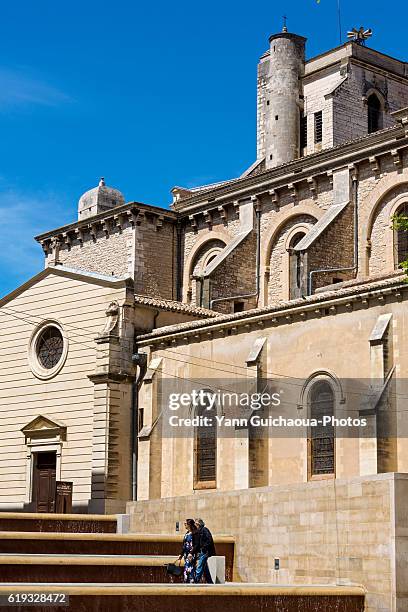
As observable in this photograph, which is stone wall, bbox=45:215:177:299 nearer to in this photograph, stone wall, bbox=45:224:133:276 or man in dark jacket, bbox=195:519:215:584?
stone wall, bbox=45:224:133:276

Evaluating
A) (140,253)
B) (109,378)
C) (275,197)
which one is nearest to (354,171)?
(275,197)

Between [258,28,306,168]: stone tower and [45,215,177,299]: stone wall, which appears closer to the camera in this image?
[45,215,177,299]: stone wall

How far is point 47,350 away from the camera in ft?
117

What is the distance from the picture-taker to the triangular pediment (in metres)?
33.9

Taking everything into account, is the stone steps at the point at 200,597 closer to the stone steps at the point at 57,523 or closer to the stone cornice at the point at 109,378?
the stone steps at the point at 57,523

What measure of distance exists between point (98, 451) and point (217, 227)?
38.8ft

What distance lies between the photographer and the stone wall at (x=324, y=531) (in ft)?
55.2

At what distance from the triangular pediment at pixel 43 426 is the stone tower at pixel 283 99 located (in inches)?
756

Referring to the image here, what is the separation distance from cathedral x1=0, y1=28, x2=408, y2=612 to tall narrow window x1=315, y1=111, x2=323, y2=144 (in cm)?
64

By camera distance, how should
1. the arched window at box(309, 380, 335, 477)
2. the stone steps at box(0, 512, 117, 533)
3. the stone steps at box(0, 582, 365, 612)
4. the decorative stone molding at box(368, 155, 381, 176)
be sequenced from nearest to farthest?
1. the stone steps at box(0, 582, 365, 612)
2. the stone steps at box(0, 512, 117, 533)
3. the arched window at box(309, 380, 335, 477)
4. the decorative stone molding at box(368, 155, 381, 176)

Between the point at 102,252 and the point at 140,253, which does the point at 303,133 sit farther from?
the point at 140,253

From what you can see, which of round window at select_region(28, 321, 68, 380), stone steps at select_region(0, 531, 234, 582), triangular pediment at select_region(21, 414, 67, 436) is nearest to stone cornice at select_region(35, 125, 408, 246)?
round window at select_region(28, 321, 68, 380)

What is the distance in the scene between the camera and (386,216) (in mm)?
34250

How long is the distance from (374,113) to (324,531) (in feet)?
108
